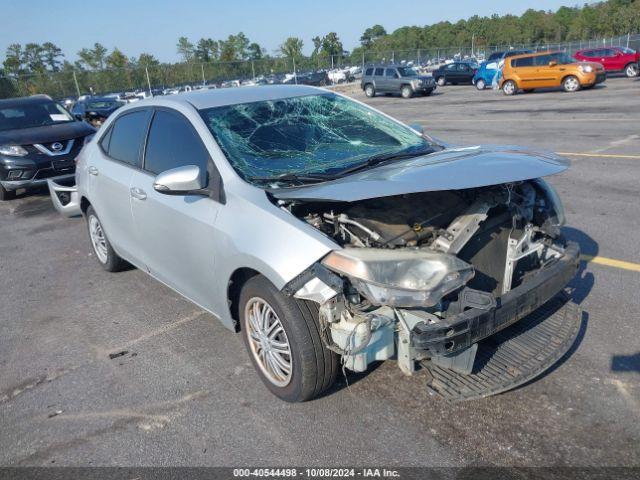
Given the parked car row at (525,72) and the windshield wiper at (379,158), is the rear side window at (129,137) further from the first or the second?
the parked car row at (525,72)

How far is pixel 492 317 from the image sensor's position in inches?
111

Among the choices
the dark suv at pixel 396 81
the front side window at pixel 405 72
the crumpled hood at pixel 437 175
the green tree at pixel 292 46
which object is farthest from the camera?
the green tree at pixel 292 46

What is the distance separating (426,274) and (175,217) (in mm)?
1885

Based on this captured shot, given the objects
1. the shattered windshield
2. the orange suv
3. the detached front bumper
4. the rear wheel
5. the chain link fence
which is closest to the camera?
the shattered windshield

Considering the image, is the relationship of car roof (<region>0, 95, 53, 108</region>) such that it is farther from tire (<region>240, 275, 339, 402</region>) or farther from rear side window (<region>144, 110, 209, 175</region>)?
tire (<region>240, 275, 339, 402</region>)

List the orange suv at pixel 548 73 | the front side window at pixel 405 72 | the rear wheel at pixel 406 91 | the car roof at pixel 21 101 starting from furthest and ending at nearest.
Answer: the front side window at pixel 405 72 < the rear wheel at pixel 406 91 < the orange suv at pixel 548 73 < the car roof at pixel 21 101

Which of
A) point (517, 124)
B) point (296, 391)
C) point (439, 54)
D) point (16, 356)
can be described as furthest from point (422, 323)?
point (439, 54)

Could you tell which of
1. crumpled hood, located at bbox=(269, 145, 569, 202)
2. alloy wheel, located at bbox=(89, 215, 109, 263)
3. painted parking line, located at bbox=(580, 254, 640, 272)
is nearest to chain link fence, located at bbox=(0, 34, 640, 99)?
alloy wheel, located at bbox=(89, 215, 109, 263)

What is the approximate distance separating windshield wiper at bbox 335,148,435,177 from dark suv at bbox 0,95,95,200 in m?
7.56

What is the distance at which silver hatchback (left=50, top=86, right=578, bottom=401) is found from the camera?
9.10ft

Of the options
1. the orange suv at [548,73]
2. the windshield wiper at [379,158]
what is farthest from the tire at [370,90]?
the windshield wiper at [379,158]

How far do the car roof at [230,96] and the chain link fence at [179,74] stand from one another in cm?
3006

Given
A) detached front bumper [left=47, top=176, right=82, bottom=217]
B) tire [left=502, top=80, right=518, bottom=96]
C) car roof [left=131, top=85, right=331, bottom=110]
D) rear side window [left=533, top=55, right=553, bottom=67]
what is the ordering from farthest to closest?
tire [left=502, top=80, right=518, bottom=96]
rear side window [left=533, top=55, right=553, bottom=67]
detached front bumper [left=47, top=176, right=82, bottom=217]
car roof [left=131, top=85, right=331, bottom=110]

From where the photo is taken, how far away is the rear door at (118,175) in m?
4.52
